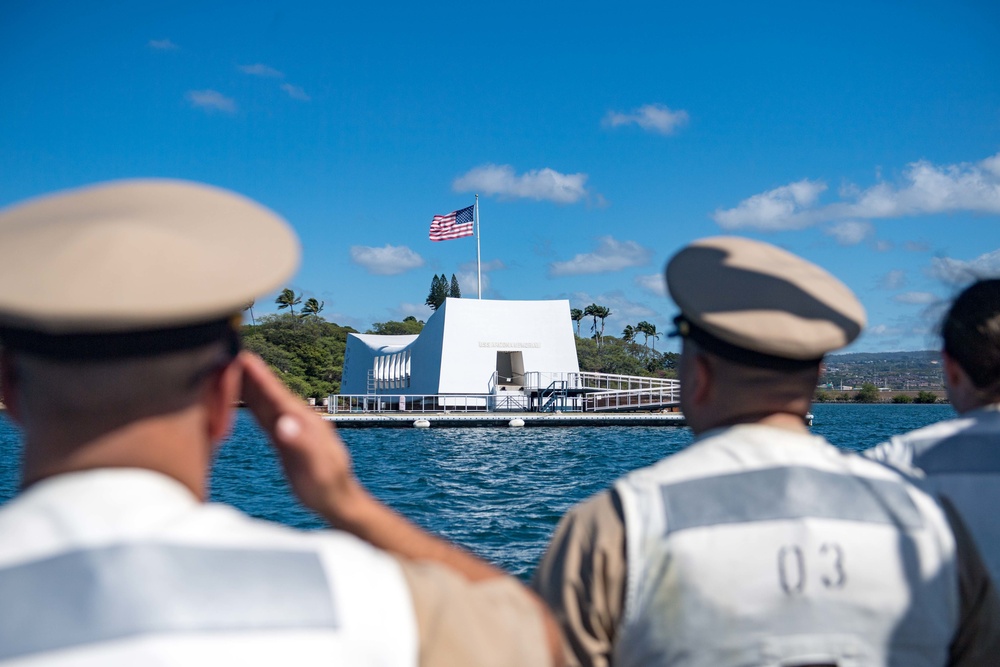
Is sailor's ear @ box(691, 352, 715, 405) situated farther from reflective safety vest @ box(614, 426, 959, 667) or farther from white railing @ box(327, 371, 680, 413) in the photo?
white railing @ box(327, 371, 680, 413)

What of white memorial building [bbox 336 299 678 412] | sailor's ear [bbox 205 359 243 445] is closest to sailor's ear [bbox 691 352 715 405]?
sailor's ear [bbox 205 359 243 445]

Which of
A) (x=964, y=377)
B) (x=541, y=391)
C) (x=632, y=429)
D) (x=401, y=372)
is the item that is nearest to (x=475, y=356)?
(x=541, y=391)

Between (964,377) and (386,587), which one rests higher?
(964,377)

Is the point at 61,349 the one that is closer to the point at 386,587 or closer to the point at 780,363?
the point at 386,587

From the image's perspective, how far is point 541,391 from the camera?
3234cm

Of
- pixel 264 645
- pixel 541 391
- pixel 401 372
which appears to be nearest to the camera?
pixel 264 645

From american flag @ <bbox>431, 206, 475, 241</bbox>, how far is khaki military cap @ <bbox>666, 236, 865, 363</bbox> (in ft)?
94.6

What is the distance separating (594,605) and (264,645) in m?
0.65

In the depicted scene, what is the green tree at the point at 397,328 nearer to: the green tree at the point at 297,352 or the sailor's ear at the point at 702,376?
the green tree at the point at 297,352

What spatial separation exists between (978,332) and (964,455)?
0.27m

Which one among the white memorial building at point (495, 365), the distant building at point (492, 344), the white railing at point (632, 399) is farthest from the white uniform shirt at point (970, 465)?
the distant building at point (492, 344)

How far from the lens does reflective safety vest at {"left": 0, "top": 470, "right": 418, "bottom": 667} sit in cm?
72

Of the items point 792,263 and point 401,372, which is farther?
point 401,372

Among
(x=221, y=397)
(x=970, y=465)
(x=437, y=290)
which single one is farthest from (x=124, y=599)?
(x=437, y=290)
